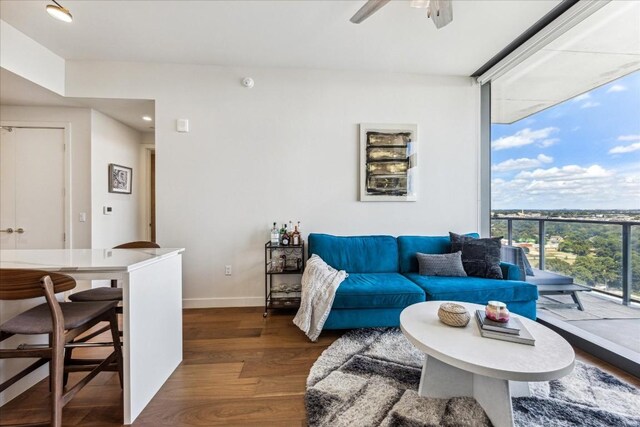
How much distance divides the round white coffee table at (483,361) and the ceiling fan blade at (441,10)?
207 centimetres

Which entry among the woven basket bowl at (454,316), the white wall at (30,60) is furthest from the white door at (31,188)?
the woven basket bowl at (454,316)

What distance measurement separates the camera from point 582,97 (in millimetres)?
2701

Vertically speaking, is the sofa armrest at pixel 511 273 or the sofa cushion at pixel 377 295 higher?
the sofa armrest at pixel 511 273

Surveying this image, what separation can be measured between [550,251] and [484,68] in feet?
7.59

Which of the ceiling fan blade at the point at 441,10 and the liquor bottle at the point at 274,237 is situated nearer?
the ceiling fan blade at the point at 441,10

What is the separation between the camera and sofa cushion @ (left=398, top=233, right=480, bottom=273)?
2.77 meters

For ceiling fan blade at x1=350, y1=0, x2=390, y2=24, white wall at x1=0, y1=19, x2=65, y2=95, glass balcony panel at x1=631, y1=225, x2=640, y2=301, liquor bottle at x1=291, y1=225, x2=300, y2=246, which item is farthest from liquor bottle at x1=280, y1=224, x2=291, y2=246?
glass balcony panel at x1=631, y1=225, x2=640, y2=301

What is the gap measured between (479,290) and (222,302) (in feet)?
8.71

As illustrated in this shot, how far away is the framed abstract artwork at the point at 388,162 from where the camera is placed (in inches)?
119

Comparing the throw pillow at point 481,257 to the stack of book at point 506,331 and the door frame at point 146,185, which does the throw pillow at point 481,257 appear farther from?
the door frame at point 146,185

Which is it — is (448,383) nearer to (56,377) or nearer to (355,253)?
(355,253)

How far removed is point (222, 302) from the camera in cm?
290

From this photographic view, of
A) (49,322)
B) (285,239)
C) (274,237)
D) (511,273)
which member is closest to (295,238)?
(285,239)

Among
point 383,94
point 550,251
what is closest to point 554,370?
point 550,251
